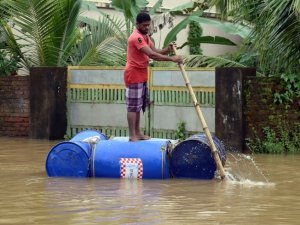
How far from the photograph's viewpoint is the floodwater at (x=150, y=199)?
689 cm

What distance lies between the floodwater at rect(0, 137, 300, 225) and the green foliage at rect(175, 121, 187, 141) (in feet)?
10.4

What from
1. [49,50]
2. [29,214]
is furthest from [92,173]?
[49,50]

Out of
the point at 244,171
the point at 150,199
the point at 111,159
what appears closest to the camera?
the point at 150,199

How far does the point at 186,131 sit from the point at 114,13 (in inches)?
353

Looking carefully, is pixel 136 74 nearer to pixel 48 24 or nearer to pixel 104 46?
pixel 48 24

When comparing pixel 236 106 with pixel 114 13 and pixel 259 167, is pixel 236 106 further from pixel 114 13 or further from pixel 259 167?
pixel 114 13

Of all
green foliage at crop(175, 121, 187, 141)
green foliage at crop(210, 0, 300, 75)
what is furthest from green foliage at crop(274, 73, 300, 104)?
green foliage at crop(175, 121, 187, 141)

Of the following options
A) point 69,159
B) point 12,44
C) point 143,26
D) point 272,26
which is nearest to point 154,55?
point 143,26

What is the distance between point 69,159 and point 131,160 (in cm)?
80

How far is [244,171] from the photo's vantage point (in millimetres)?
10688

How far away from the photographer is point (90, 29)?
18.0m

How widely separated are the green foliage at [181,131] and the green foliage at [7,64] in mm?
4846

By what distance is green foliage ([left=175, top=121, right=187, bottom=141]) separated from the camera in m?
14.1

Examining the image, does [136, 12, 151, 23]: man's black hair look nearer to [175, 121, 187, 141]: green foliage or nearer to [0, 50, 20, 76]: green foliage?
[175, 121, 187, 141]: green foliage
